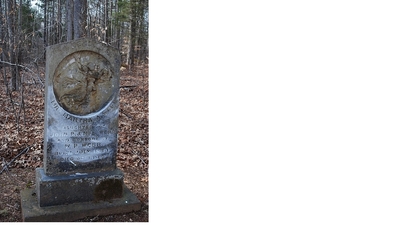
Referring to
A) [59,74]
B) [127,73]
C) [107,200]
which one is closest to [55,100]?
[59,74]

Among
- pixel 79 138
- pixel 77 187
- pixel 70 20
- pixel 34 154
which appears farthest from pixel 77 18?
pixel 77 187

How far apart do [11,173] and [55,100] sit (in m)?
1.92

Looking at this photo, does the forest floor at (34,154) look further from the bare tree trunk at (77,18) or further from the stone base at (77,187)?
the bare tree trunk at (77,18)

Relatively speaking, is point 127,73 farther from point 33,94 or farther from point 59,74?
point 59,74

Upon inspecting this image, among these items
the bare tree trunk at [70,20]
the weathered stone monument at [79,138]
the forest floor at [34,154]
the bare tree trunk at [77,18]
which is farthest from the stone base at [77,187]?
the bare tree trunk at [70,20]

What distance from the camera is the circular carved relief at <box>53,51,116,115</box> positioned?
335 centimetres

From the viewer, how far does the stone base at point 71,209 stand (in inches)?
127

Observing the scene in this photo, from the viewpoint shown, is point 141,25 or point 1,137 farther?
point 141,25

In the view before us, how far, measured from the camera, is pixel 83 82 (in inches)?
135

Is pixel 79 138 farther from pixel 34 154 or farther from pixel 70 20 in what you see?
pixel 70 20

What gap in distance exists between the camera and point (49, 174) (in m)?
3.46

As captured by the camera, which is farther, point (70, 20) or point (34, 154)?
point (70, 20)

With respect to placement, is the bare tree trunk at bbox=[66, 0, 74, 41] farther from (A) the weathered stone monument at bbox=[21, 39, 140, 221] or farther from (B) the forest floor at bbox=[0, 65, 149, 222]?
(A) the weathered stone monument at bbox=[21, 39, 140, 221]

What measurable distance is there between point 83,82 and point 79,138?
0.61 m
